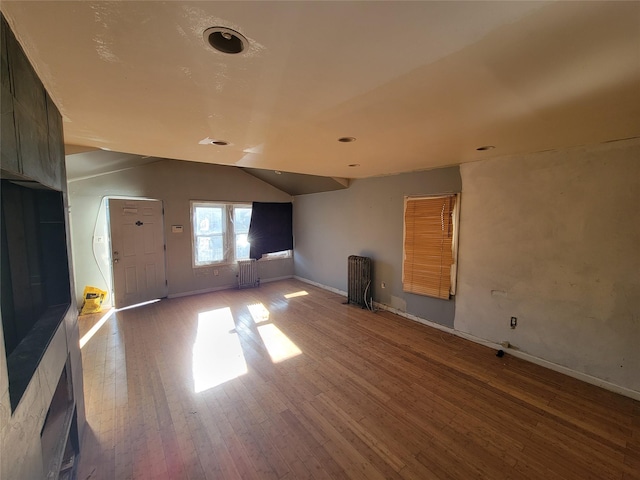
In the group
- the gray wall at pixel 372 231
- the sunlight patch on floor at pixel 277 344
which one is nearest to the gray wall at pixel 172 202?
the gray wall at pixel 372 231

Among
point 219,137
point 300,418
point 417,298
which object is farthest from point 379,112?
point 417,298

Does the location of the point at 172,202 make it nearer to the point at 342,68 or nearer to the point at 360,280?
the point at 360,280

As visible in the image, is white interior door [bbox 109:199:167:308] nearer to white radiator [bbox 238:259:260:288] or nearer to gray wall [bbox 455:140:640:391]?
white radiator [bbox 238:259:260:288]

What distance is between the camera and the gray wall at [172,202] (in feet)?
13.9

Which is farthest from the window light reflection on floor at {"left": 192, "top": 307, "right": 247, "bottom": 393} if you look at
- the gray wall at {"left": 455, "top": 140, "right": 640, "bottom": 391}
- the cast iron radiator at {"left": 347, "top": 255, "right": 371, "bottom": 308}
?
the gray wall at {"left": 455, "top": 140, "right": 640, "bottom": 391}

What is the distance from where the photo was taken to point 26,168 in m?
1.05

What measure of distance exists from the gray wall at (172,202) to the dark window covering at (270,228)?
0.22 metres

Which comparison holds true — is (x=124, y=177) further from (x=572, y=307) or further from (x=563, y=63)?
(x=572, y=307)

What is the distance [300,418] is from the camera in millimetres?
2051

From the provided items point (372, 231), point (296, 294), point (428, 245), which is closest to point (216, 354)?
point (296, 294)

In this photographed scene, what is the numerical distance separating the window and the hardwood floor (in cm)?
225

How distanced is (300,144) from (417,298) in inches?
113

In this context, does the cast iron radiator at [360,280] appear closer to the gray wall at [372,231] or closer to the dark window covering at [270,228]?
the gray wall at [372,231]

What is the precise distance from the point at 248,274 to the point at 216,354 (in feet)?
9.74
